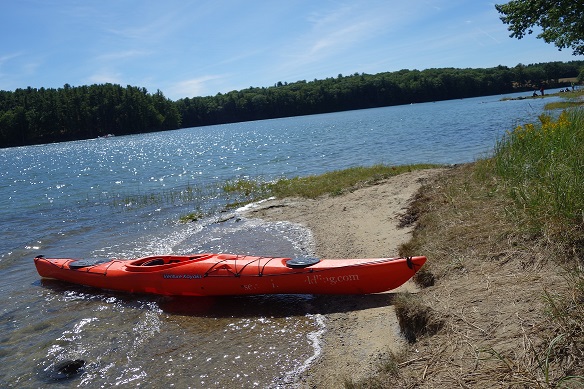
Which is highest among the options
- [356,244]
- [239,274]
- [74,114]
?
[74,114]

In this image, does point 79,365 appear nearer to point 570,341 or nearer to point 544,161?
point 570,341

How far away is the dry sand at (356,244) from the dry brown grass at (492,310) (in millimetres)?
638

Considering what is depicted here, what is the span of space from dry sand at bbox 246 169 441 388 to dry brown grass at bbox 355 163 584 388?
638 millimetres

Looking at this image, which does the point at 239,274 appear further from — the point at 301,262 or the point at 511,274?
the point at 511,274

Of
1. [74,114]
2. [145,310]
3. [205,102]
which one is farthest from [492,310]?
[205,102]

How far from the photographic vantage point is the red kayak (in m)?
6.47

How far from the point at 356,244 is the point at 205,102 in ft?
386

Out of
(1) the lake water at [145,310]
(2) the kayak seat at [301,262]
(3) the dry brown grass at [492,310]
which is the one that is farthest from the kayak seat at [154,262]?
(3) the dry brown grass at [492,310]

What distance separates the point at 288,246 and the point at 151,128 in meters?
98.3

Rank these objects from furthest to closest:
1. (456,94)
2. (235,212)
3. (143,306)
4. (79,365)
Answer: (456,94) < (235,212) < (143,306) < (79,365)

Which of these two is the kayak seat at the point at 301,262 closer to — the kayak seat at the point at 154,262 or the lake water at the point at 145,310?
the lake water at the point at 145,310

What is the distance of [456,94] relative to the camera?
108 meters

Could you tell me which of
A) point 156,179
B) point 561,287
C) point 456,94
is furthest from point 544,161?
point 456,94

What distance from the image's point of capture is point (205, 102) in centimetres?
12094
